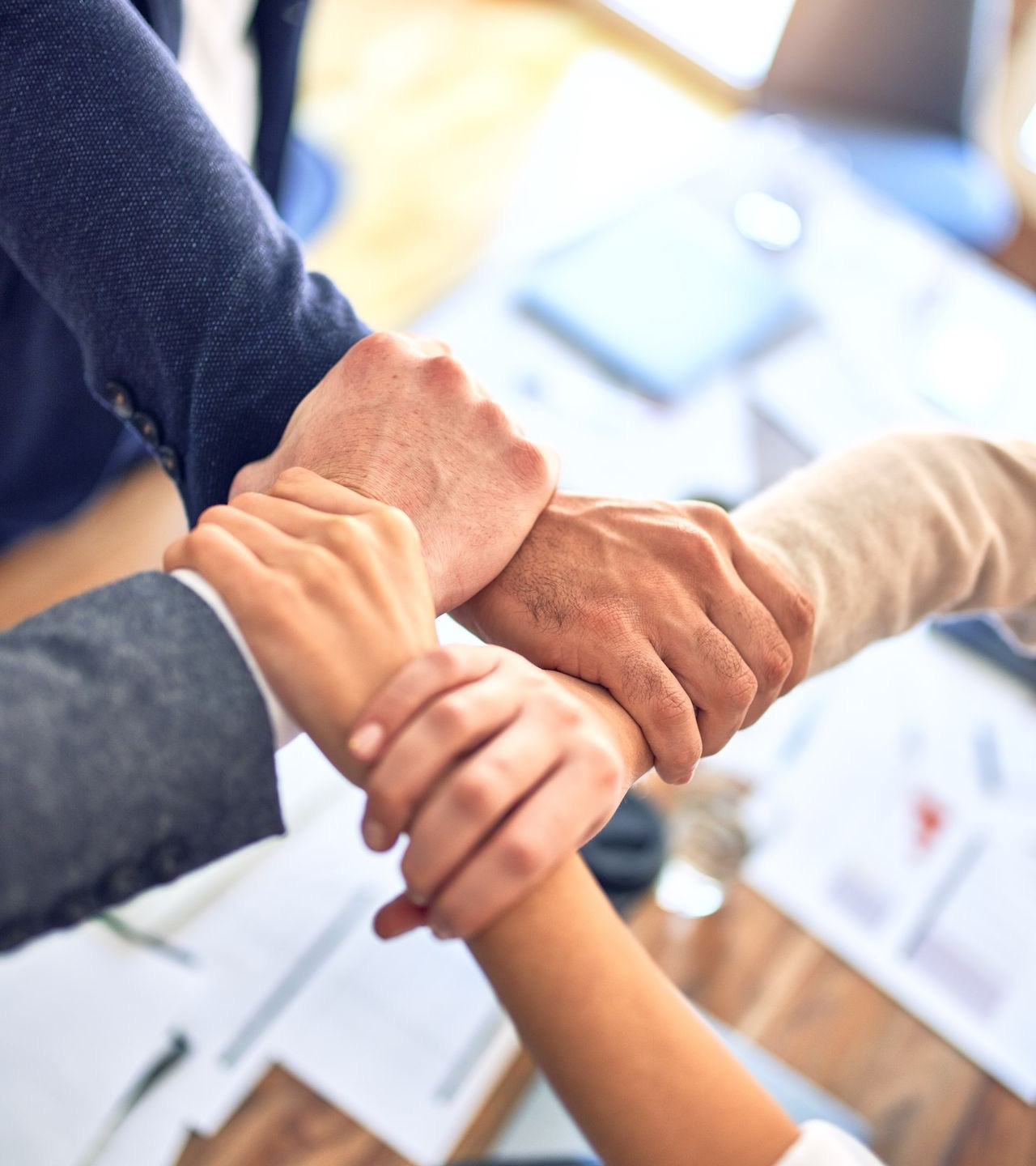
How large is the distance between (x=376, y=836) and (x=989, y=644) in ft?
3.47

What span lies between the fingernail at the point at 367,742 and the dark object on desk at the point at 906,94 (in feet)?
8.46

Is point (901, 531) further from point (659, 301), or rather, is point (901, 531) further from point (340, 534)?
point (659, 301)

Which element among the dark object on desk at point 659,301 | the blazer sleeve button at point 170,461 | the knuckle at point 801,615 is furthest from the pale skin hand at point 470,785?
Result: the dark object on desk at point 659,301

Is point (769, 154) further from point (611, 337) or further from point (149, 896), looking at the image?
point (149, 896)

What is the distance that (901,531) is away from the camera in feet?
2.86

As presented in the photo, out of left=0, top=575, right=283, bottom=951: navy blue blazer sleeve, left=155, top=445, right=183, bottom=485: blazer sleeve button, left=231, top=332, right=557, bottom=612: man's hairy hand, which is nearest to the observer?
left=0, top=575, right=283, bottom=951: navy blue blazer sleeve

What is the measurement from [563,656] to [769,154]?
1479 mm

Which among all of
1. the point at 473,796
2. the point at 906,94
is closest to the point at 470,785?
the point at 473,796

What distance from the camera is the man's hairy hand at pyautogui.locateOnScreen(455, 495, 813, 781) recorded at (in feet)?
2.45

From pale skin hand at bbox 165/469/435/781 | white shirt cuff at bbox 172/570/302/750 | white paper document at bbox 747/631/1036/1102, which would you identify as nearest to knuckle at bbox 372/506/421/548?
pale skin hand at bbox 165/469/435/781

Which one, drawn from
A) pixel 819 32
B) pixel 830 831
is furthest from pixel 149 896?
pixel 819 32

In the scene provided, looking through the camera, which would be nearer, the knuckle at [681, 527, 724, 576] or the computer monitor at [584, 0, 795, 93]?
the knuckle at [681, 527, 724, 576]

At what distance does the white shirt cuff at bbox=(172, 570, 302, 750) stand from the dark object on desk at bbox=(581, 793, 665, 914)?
472mm

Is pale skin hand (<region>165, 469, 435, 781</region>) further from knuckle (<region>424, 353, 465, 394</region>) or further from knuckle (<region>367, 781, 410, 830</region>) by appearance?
knuckle (<region>424, 353, 465, 394</region>)
